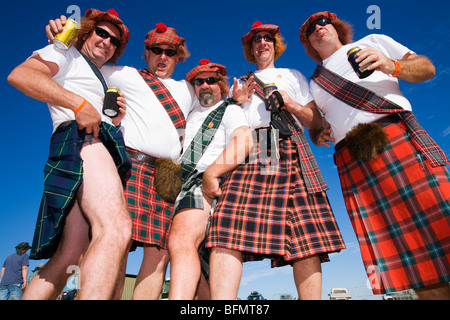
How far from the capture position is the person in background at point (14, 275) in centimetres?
696

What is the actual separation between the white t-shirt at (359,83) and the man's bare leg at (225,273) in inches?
55.9

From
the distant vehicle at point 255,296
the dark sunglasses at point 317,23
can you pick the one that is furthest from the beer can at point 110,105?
the distant vehicle at point 255,296

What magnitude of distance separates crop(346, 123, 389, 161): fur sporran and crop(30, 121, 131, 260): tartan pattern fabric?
1.93 meters

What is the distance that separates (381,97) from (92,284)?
7.96 ft

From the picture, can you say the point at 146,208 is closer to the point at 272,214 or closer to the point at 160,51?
the point at 272,214

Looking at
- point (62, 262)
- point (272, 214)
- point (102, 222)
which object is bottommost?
point (62, 262)

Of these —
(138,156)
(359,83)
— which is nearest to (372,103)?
(359,83)

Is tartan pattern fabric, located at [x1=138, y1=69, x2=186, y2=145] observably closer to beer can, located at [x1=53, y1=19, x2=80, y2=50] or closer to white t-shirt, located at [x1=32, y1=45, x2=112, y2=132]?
white t-shirt, located at [x1=32, y1=45, x2=112, y2=132]

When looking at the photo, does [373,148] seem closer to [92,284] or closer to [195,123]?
[195,123]

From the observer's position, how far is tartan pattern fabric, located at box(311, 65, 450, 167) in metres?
2.24

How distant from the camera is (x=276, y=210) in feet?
7.45

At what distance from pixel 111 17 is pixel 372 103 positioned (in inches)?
89.6

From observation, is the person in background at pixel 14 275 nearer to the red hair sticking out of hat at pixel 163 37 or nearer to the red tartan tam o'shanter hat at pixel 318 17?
the red hair sticking out of hat at pixel 163 37

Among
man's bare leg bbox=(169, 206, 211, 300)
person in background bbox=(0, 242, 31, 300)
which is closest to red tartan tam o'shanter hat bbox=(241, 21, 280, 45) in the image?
man's bare leg bbox=(169, 206, 211, 300)
